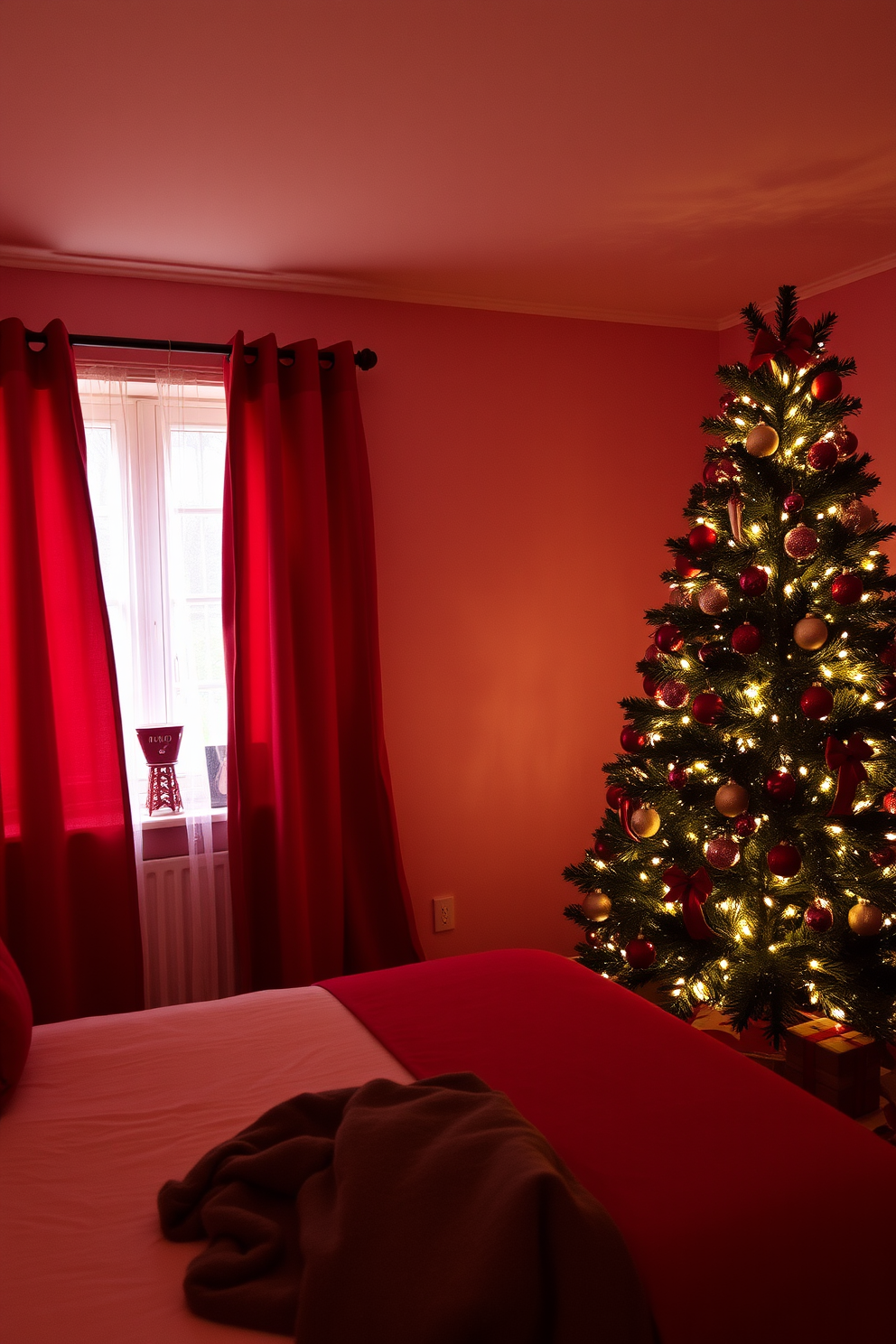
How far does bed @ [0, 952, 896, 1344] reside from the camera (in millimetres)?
1244

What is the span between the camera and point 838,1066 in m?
2.56

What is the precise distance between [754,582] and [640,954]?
1030mm

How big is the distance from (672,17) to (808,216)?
1.20 m

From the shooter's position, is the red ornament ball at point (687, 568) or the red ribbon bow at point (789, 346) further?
the red ornament ball at point (687, 568)

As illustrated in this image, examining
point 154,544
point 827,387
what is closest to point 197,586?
point 154,544

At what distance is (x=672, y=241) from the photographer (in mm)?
3189

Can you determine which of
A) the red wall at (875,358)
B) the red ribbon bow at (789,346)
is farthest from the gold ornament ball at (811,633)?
the red wall at (875,358)

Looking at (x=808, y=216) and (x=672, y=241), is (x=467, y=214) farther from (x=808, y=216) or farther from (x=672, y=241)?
(x=808, y=216)

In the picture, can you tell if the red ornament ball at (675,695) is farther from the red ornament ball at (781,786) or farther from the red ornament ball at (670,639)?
the red ornament ball at (781,786)

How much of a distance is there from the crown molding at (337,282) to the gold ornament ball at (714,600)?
5.15 ft

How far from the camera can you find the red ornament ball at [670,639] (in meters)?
2.73

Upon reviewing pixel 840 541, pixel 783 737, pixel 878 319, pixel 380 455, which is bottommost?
pixel 783 737

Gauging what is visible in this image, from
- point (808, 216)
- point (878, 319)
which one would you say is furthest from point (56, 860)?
point (878, 319)

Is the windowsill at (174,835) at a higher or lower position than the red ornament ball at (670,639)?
lower
